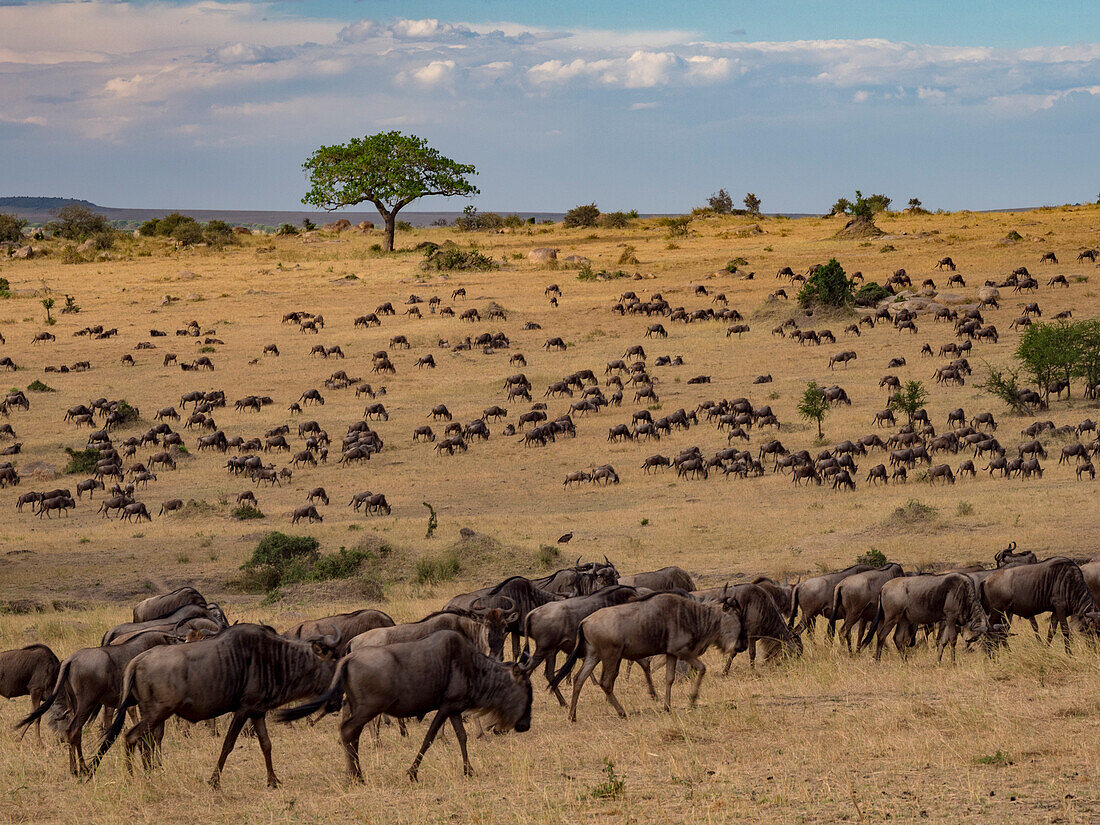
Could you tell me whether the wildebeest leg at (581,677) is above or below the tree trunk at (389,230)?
below

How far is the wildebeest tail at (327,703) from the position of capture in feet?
30.6

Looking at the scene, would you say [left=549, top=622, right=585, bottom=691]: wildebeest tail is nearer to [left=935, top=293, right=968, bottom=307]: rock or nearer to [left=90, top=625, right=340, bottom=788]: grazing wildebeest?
[left=90, top=625, right=340, bottom=788]: grazing wildebeest

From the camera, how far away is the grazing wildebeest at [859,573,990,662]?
13.6 metres

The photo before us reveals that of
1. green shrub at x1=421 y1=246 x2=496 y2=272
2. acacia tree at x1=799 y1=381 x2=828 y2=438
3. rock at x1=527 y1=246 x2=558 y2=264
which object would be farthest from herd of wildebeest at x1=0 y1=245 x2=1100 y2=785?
rock at x1=527 y1=246 x2=558 y2=264

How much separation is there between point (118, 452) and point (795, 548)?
23693 mm

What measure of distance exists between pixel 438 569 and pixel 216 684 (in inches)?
531

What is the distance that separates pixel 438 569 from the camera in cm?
2311

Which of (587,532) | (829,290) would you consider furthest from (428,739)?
(829,290)

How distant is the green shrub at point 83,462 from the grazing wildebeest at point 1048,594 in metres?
28.8

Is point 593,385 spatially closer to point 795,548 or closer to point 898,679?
point 795,548

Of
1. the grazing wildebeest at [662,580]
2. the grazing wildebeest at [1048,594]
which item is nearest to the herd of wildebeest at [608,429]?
the grazing wildebeest at [662,580]

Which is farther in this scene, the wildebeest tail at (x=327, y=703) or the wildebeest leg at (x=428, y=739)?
the wildebeest leg at (x=428, y=739)

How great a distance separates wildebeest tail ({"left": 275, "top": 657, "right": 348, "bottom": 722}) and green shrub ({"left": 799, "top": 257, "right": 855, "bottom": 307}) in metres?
46.6

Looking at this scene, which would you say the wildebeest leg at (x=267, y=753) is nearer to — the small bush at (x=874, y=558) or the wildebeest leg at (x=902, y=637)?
the wildebeest leg at (x=902, y=637)
